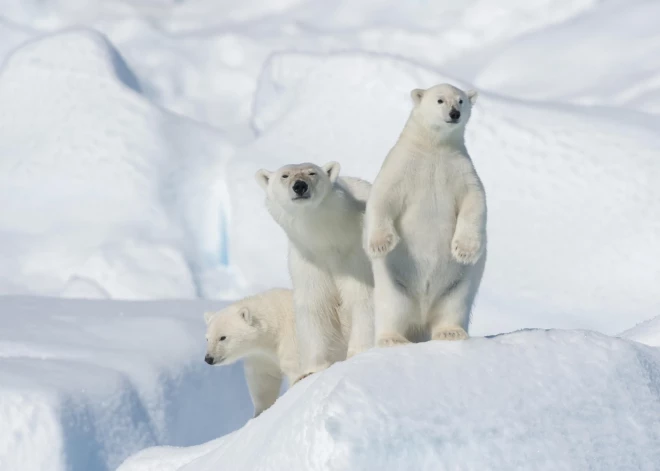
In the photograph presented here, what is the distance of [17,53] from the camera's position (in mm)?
12078

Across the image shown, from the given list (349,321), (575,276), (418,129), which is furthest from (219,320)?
(575,276)


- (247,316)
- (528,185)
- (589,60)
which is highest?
(589,60)

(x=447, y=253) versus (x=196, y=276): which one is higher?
(x=447, y=253)

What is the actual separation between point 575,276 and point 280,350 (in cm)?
394

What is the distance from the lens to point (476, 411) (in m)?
2.59

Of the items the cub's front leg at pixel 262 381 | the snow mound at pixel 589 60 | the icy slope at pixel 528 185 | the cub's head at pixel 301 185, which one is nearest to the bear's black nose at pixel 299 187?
the cub's head at pixel 301 185

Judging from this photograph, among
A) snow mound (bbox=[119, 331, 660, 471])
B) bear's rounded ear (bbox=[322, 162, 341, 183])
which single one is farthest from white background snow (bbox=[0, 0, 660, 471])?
bear's rounded ear (bbox=[322, 162, 341, 183])

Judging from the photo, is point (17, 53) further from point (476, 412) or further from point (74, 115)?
point (476, 412)

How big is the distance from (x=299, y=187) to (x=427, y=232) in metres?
0.73

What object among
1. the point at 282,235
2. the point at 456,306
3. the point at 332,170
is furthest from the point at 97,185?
the point at 456,306

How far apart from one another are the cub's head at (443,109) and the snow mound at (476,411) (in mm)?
782

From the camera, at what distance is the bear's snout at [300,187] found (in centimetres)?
385

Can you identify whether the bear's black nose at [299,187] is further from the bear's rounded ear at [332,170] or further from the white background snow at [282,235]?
the white background snow at [282,235]

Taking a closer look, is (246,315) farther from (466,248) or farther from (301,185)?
(466,248)
